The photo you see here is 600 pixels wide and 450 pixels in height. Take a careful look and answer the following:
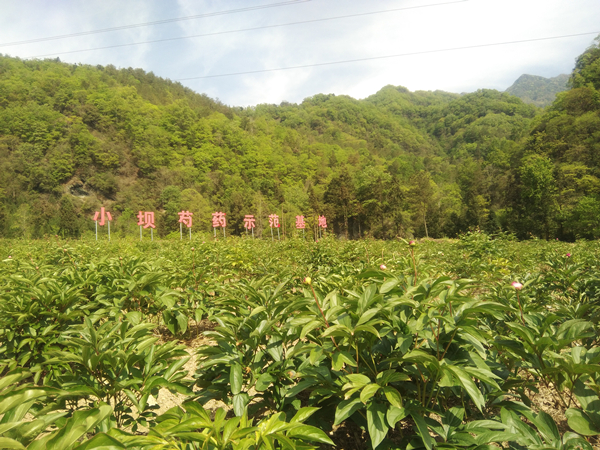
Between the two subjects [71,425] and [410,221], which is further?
[410,221]

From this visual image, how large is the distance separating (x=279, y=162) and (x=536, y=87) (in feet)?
550

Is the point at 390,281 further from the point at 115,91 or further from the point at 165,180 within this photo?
the point at 115,91

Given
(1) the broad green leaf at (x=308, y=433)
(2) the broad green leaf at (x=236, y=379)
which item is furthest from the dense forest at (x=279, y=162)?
(1) the broad green leaf at (x=308, y=433)

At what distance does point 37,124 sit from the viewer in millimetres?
47969

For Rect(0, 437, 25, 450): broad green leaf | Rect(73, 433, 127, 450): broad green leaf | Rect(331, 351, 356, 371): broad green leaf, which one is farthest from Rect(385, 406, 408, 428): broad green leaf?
Rect(0, 437, 25, 450): broad green leaf

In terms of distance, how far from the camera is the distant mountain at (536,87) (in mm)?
136288

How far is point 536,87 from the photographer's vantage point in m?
154

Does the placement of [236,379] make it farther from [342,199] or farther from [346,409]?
[342,199]

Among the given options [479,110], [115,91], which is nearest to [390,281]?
[115,91]

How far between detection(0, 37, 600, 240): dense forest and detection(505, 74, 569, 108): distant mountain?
68.8m

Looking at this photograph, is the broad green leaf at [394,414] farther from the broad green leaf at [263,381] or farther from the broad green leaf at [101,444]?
the broad green leaf at [101,444]

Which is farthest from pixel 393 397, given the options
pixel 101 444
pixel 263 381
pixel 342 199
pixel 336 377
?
pixel 342 199

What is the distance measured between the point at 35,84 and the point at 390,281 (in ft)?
248

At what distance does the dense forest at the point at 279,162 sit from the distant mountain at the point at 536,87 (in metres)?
68.8
